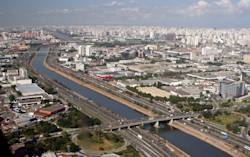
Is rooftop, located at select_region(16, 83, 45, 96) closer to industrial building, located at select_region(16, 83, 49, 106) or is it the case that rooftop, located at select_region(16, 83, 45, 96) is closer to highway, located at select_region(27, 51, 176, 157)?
industrial building, located at select_region(16, 83, 49, 106)

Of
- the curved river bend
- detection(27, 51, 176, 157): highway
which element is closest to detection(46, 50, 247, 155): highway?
the curved river bend

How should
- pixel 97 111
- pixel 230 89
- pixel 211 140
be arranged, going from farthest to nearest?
pixel 230 89 < pixel 97 111 < pixel 211 140

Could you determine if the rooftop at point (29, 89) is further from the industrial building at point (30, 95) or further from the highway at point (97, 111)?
the highway at point (97, 111)

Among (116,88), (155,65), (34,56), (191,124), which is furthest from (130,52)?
(191,124)

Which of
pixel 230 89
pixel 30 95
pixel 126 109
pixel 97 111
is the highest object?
pixel 230 89

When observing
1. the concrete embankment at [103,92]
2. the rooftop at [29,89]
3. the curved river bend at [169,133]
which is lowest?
the curved river bend at [169,133]

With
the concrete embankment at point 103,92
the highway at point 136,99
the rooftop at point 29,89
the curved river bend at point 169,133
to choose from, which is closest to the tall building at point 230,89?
the highway at point 136,99

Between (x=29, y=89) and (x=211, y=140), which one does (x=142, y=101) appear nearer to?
(x=211, y=140)

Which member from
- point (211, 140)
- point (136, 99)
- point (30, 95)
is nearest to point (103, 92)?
point (136, 99)
